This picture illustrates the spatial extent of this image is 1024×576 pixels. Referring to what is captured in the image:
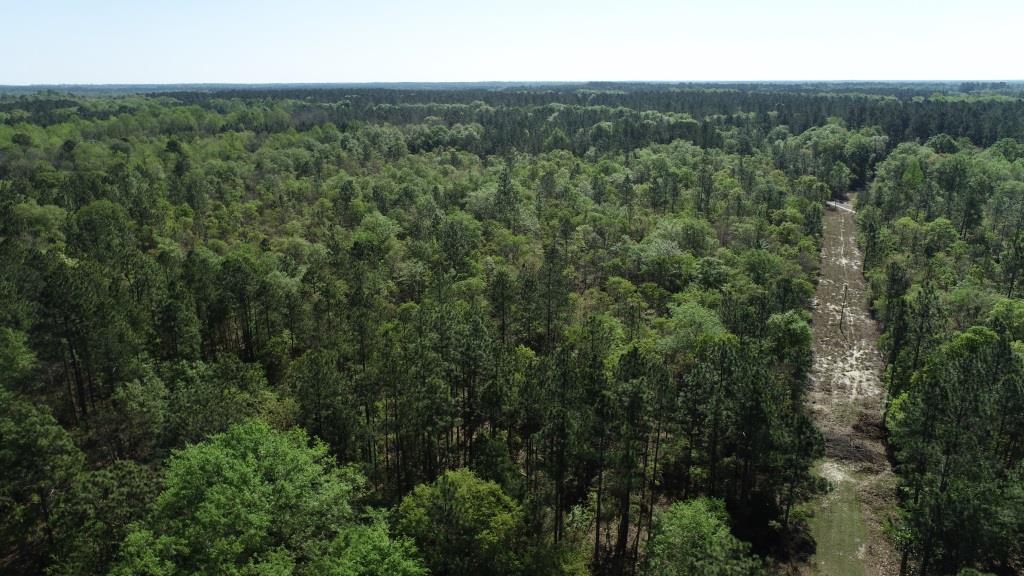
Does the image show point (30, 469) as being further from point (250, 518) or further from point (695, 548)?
point (695, 548)

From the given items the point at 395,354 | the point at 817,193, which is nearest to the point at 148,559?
the point at 395,354

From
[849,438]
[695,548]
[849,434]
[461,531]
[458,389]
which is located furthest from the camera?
[849,434]

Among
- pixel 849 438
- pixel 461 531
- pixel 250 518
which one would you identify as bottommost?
pixel 849 438

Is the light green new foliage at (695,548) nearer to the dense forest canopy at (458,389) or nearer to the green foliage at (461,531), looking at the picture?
the dense forest canopy at (458,389)

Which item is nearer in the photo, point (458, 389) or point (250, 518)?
point (250, 518)

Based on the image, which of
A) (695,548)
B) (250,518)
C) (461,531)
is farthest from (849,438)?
(250,518)

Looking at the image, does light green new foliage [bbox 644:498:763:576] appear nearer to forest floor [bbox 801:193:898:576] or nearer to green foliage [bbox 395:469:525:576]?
green foliage [bbox 395:469:525:576]

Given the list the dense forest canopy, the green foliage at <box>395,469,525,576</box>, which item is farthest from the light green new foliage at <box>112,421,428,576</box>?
the green foliage at <box>395,469,525,576</box>
